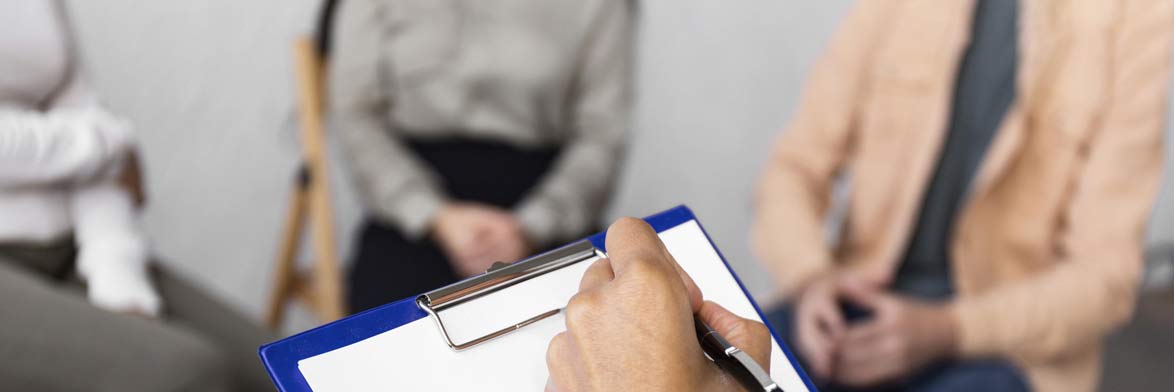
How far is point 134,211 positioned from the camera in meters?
0.76

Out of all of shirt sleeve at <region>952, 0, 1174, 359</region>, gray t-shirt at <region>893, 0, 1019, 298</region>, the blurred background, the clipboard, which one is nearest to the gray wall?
the blurred background

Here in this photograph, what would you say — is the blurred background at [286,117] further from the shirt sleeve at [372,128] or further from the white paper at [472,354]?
the white paper at [472,354]

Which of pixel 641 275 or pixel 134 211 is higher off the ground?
pixel 134 211

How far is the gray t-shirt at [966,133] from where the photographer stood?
0.76 meters

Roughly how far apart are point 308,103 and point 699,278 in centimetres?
71

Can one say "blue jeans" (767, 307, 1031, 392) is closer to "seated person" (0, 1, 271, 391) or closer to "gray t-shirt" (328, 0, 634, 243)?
"gray t-shirt" (328, 0, 634, 243)

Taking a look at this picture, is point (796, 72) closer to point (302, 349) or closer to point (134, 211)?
point (134, 211)

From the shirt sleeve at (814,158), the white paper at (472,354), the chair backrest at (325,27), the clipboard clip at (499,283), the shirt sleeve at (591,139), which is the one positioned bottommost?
the white paper at (472,354)

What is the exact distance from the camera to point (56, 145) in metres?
0.66

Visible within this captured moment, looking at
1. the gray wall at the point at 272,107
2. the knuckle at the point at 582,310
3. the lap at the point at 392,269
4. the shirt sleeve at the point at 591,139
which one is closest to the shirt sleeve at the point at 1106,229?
the gray wall at the point at 272,107

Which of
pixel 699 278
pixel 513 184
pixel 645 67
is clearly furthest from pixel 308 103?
pixel 699 278

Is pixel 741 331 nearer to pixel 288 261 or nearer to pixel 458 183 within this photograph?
pixel 458 183

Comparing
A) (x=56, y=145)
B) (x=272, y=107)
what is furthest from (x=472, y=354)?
(x=272, y=107)

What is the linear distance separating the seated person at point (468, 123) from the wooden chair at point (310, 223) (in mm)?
25
